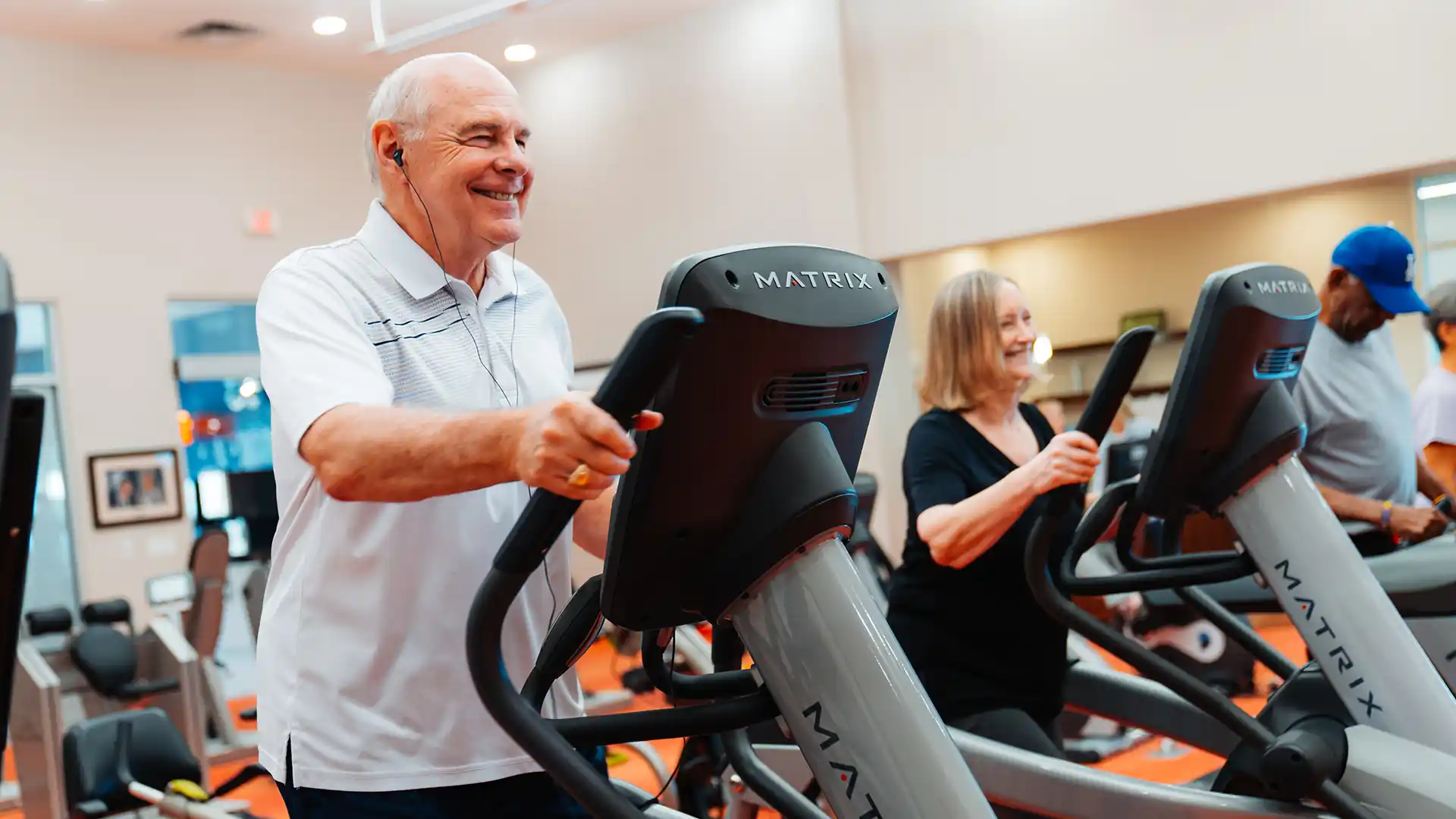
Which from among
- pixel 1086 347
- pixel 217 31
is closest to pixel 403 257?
pixel 217 31

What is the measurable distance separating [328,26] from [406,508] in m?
7.65

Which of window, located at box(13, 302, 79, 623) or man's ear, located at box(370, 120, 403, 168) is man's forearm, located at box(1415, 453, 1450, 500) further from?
window, located at box(13, 302, 79, 623)

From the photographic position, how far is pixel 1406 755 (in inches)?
72.1

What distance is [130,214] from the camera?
838 cm

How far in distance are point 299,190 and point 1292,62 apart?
6244 millimetres

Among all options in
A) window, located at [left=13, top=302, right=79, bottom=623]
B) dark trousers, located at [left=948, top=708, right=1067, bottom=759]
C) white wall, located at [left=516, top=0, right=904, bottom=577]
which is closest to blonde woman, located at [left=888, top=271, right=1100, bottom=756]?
dark trousers, located at [left=948, top=708, right=1067, bottom=759]

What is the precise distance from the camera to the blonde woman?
2.31 meters

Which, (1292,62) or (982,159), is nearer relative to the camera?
(1292,62)

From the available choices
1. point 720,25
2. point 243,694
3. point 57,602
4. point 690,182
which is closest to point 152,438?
point 57,602

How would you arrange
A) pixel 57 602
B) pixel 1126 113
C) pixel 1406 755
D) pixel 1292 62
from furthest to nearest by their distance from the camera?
pixel 57 602, pixel 1126 113, pixel 1292 62, pixel 1406 755

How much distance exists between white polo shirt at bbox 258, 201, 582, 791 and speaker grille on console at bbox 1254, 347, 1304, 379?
1.07 m

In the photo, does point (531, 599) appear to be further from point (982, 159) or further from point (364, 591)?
point (982, 159)

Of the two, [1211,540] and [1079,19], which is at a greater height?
[1079,19]

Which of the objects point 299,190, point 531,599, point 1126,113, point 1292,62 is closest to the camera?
point 531,599
